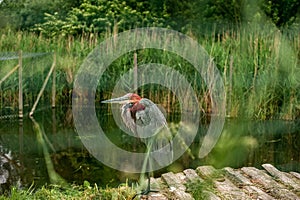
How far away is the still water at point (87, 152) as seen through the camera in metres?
4.46

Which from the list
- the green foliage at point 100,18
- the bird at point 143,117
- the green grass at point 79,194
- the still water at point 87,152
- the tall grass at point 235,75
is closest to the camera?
the bird at point 143,117

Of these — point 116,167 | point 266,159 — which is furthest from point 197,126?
point 116,167

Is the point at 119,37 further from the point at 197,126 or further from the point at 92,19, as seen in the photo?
the point at 92,19

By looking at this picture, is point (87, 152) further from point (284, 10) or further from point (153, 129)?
point (284, 10)

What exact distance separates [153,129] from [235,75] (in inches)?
186

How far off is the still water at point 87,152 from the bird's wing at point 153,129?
2.13 feet

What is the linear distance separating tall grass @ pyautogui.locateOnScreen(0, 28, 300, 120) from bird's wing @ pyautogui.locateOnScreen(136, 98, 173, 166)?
416 centimetres

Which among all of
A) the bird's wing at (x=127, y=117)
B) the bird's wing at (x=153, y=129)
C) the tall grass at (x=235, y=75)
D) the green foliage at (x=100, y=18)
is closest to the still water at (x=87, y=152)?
the tall grass at (x=235, y=75)

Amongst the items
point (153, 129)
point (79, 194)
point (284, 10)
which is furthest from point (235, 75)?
point (284, 10)

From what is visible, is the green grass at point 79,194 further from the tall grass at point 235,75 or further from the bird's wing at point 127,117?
the tall grass at point 235,75

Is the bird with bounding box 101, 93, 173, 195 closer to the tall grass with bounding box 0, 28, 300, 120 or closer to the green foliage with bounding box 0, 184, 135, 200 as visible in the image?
Answer: the green foliage with bounding box 0, 184, 135, 200

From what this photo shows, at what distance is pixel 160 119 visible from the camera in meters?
2.80

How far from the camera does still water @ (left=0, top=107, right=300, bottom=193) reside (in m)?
4.46

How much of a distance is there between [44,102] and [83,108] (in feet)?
2.86
